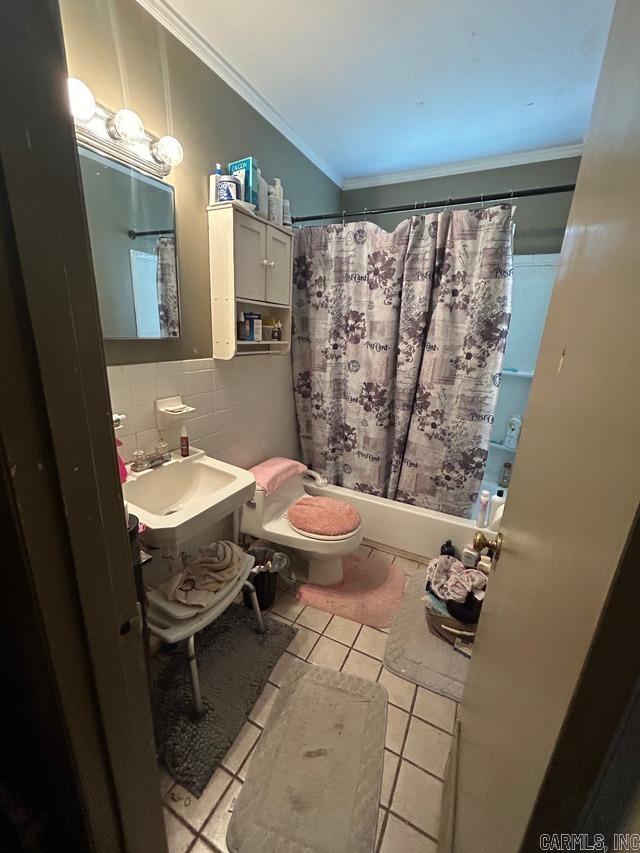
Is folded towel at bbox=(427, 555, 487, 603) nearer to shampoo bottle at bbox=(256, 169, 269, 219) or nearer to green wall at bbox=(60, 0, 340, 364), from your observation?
green wall at bbox=(60, 0, 340, 364)

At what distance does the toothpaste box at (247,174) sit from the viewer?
4.82 ft

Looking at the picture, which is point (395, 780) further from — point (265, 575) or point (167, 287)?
point (167, 287)

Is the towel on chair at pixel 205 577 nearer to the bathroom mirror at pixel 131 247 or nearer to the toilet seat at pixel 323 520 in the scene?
the toilet seat at pixel 323 520

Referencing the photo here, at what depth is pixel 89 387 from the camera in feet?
1.52

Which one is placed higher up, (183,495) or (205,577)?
(183,495)

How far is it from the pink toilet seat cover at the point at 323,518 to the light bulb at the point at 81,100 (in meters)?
1.70

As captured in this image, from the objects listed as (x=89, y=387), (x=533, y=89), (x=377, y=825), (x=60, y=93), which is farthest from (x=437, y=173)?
(x=377, y=825)

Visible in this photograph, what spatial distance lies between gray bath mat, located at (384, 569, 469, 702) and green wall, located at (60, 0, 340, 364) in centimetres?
164

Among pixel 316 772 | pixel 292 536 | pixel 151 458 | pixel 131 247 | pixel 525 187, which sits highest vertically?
pixel 525 187

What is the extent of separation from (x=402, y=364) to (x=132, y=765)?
6.44ft

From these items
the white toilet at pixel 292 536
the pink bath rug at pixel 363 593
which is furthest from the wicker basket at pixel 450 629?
the white toilet at pixel 292 536

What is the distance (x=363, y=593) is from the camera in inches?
71.9

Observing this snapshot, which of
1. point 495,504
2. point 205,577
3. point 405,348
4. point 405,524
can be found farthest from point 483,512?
point 205,577

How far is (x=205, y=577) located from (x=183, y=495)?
14.7 inches
